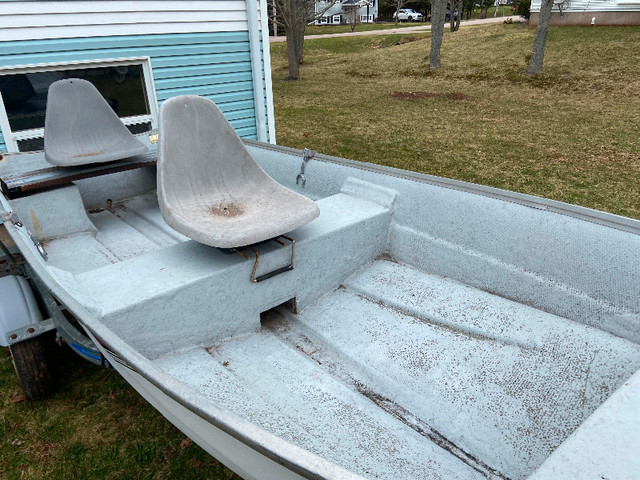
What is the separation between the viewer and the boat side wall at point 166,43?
4254 millimetres

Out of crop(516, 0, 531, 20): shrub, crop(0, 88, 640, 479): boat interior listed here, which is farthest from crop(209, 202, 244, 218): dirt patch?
crop(516, 0, 531, 20): shrub

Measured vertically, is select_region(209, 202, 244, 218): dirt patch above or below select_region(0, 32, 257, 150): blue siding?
below

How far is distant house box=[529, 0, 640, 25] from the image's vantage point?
15.2m

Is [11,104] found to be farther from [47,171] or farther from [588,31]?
[588,31]

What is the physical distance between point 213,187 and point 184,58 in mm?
3125

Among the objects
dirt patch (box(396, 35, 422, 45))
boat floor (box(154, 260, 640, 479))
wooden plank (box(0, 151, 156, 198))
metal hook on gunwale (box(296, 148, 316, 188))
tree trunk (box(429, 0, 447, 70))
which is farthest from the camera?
dirt patch (box(396, 35, 422, 45))

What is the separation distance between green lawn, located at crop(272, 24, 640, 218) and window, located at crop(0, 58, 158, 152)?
2.96 meters

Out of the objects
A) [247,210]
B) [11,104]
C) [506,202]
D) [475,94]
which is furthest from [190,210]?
[475,94]

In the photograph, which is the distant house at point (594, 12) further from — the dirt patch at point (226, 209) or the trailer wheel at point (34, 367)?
the trailer wheel at point (34, 367)

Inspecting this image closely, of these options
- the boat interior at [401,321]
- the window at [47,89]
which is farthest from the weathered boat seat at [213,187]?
the window at [47,89]

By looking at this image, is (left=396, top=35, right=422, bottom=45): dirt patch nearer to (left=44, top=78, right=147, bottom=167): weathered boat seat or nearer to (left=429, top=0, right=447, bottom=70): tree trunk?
(left=429, top=0, right=447, bottom=70): tree trunk

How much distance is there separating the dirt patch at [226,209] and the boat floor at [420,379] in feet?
2.02

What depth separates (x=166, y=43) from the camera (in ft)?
16.6

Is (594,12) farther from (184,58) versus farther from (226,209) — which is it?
(226,209)
